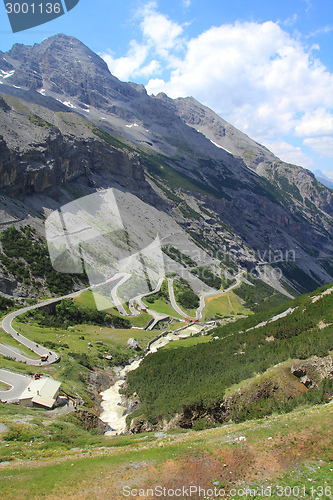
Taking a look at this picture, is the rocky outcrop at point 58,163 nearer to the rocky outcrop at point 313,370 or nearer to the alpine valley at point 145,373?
the alpine valley at point 145,373

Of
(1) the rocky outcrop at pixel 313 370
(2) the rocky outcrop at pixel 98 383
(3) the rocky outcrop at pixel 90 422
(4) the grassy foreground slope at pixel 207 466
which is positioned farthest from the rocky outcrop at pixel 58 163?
(1) the rocky outcrop at pixel 313 370

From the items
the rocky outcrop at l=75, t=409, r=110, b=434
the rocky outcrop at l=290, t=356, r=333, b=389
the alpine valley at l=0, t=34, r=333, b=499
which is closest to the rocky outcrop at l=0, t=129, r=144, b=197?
the alpine valley at l=0, t=34, r=333, b=499

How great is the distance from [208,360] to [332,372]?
1314 centimetres

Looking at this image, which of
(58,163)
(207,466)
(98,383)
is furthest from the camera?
(58,163)

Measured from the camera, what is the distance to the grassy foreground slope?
10.8m

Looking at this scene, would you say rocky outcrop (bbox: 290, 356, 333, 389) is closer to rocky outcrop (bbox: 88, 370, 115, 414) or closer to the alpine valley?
the alpine valley

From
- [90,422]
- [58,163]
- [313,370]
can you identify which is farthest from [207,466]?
[58,163]

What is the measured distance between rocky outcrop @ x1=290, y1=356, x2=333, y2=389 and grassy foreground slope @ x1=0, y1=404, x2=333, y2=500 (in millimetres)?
2762

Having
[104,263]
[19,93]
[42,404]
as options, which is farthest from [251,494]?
[19,93]

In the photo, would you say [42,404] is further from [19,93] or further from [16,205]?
[19,93]

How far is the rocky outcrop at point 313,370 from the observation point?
17.2 metres

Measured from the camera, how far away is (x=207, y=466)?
1211cm

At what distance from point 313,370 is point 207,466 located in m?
9.00

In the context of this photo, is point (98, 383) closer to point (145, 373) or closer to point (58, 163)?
point (145, 373)
